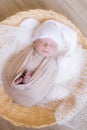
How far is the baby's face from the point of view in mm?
1287

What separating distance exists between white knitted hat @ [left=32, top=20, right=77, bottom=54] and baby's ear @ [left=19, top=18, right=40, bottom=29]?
37 millimetres

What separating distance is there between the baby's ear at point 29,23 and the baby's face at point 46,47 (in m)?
0.13

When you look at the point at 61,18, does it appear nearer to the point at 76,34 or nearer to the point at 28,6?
the point at 76,34

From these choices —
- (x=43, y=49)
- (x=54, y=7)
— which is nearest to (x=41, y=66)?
(x=43, y=49)

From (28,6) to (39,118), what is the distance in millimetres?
712

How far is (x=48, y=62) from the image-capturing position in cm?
131

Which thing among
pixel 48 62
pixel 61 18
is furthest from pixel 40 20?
pixel 48 62

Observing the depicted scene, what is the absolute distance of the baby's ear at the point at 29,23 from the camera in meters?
1.40

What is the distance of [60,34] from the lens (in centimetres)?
133

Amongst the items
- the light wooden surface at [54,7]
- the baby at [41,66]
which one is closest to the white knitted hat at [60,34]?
the baby at [41,66]

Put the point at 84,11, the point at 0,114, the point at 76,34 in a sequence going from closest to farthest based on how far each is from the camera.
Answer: the point at 0,114 → the point at 76,34 → the point at 84,11

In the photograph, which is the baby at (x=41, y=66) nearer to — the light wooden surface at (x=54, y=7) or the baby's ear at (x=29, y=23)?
the baby's ear at (x=29, y=23)

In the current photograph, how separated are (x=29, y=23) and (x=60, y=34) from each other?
0.16m

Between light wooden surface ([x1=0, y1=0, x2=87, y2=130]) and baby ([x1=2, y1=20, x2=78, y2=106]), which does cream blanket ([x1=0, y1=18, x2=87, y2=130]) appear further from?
light wooden surface ([x1=0, y1=0, x2=87, y2=130])
